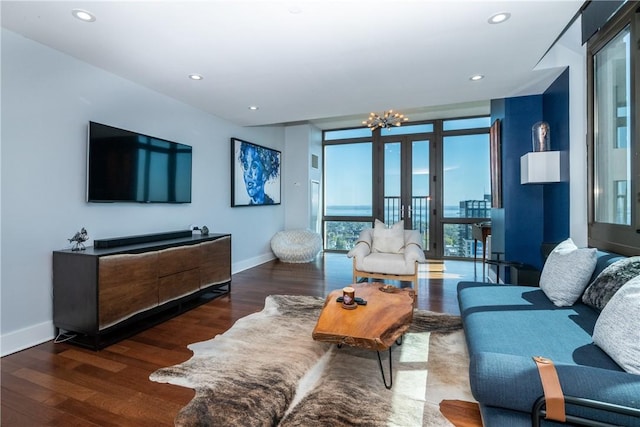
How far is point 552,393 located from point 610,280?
1122 millimetres

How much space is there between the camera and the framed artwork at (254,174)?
5.25 metres

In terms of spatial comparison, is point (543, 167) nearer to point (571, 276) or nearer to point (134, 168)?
point (571, 276)

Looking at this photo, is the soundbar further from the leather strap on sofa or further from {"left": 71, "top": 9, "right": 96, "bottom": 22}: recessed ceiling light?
the leather strap on sofa

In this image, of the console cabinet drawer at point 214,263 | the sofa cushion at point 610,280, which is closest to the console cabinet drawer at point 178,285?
the console cabinet drawer at point 214,263

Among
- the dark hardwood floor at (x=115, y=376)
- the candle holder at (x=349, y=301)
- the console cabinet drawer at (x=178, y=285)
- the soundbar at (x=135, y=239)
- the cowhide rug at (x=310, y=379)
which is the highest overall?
the soundbar at (x=135, y=239)

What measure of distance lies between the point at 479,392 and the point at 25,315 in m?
3.37

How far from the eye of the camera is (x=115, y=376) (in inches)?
83.7

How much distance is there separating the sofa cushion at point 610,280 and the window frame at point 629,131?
468 mm

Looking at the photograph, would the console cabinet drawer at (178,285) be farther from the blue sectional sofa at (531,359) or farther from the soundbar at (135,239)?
the blue sectional sofa at (531,359)

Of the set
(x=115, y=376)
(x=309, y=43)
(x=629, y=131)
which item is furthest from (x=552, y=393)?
(x=309, y=43)

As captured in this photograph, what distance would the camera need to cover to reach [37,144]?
8.60 ft

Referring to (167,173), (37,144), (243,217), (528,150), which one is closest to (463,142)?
(528,150)

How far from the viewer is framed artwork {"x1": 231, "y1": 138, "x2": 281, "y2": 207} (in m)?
5.25

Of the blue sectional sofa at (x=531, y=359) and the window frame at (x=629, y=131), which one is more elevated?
the window frame at (x=629, y=131)
